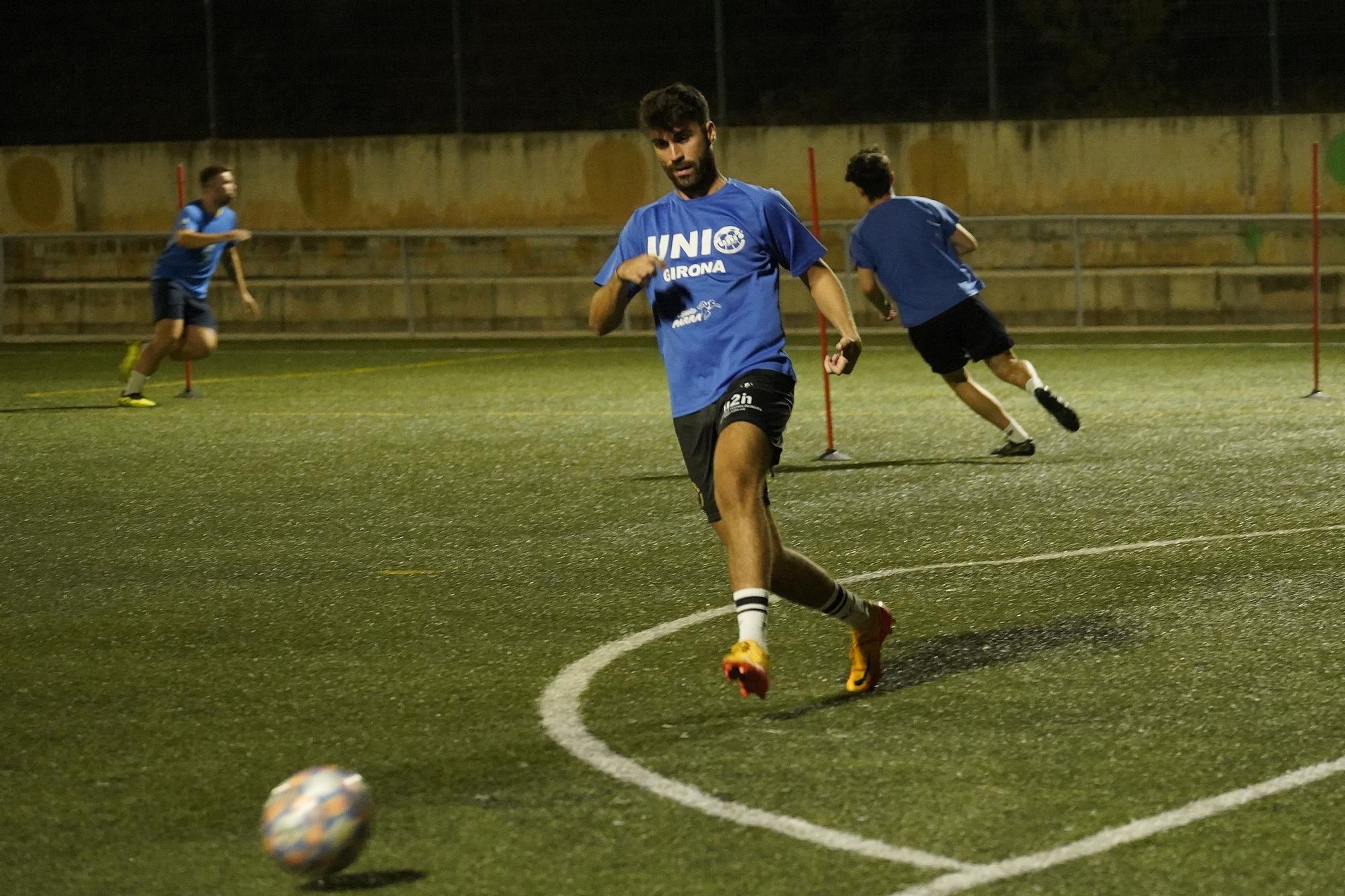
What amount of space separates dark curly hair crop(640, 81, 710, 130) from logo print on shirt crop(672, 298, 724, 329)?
519 millimetres

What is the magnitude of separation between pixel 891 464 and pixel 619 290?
5908 mm

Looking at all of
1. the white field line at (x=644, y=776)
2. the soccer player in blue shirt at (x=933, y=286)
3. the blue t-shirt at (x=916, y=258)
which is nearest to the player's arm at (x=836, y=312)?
the white field line at (x=644, y=776)

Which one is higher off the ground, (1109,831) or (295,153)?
(295,153)

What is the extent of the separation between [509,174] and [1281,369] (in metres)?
11.3

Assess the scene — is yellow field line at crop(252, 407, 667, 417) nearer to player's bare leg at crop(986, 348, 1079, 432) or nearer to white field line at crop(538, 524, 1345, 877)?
player's bare leg at crop(986, 348, 1079, 432)

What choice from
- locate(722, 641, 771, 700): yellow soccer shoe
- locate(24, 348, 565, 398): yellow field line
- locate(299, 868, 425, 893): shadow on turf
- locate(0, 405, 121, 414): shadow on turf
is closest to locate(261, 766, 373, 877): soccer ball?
locate(299, 868, 425, 893): shadow on turf

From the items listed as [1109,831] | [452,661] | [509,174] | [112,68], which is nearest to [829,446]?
[452,661]

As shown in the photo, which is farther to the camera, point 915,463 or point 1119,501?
point 915,463

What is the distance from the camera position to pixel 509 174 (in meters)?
25.6

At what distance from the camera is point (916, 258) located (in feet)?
39.1

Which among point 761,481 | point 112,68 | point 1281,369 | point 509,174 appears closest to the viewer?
point 761,481

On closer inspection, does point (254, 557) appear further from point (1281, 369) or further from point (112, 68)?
point (112, 68)

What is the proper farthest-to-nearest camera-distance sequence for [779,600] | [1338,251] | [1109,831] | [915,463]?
[1338,251] < [915,463] < [779,600] < [1109,831]

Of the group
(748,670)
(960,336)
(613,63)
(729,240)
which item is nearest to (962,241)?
(960,336)
